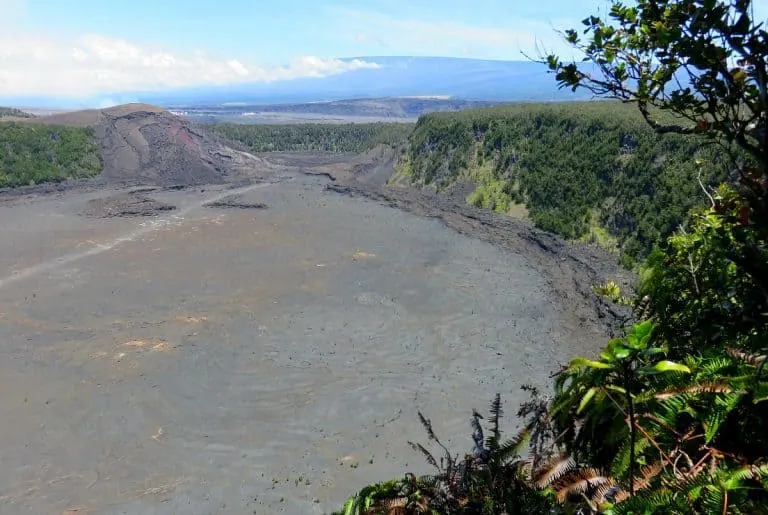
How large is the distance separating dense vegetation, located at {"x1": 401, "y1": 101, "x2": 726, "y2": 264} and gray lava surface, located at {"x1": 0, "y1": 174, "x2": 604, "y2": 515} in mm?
4945

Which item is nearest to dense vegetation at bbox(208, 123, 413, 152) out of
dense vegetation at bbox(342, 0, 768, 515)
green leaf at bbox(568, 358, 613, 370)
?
dense vegetation at bbox(342, 0, 768, 515)

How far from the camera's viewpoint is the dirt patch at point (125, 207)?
30641 millimetres

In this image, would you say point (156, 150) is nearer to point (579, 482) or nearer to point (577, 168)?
point (577, 168)

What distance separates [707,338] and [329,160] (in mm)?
50183

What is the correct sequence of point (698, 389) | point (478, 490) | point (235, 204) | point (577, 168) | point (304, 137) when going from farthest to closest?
point (304, 137)
point (235, 204)
point (577, 168)
point (478, 490)
point (698, 389)

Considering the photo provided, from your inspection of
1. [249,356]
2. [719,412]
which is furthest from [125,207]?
[719,412]

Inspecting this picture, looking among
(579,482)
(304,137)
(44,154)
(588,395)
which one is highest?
(304,137)

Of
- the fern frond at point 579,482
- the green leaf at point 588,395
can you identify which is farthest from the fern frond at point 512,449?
the green leaf at point 588,395

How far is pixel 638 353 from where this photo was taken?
7.06 ft

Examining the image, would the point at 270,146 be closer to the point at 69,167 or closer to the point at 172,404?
the point at 69,167

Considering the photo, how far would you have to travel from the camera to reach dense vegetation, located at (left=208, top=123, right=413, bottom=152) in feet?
199

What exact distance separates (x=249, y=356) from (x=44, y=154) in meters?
36.2

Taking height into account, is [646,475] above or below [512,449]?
above

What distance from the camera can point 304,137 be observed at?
210 feet
